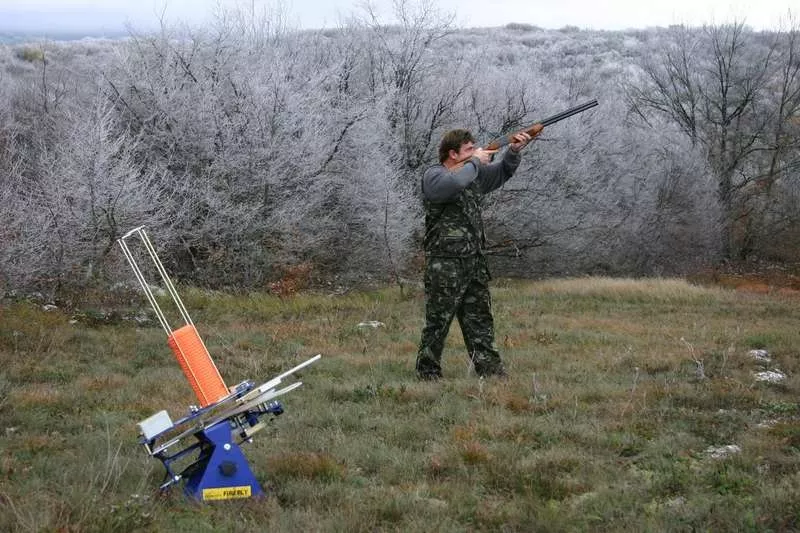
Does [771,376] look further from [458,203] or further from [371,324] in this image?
[371,324]

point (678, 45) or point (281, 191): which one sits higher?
point (281, 191)

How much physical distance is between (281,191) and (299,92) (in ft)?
8.35

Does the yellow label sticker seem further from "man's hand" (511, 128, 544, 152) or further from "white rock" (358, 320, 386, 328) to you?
"white rock" (358, 320, 386, 328)

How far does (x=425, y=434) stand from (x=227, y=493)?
1.65 m

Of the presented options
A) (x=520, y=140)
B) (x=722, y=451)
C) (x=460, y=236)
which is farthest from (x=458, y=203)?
(x=722, y=451)

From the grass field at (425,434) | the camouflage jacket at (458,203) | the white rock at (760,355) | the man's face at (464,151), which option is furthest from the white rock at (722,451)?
the white rock at (760,355)

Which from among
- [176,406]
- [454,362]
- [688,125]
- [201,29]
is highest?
[201,29]

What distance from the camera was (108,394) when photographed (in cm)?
640

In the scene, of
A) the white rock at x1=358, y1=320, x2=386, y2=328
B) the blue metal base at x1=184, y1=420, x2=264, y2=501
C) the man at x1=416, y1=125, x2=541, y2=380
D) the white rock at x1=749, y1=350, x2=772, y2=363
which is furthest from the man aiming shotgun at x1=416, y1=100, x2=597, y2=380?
the white rock at x1=358, y1=320, x2=386, y2=328

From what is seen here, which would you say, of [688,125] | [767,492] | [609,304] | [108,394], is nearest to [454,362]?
[108,394]

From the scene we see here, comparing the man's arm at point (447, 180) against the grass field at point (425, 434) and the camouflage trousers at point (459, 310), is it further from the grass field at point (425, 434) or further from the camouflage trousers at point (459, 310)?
the grass field at point (425, 434)

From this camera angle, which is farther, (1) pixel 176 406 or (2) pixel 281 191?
(2) pixel 281 191

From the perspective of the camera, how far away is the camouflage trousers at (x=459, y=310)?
6.31 metres

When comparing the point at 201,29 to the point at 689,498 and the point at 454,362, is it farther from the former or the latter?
the point at 689,498
